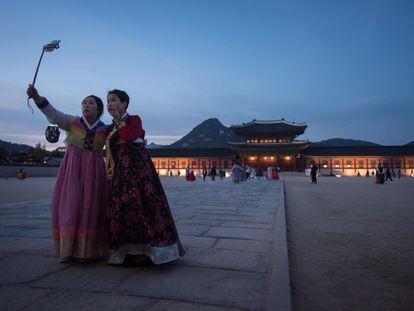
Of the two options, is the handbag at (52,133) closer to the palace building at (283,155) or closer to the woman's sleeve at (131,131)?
the woman's sleeve at (131,131)

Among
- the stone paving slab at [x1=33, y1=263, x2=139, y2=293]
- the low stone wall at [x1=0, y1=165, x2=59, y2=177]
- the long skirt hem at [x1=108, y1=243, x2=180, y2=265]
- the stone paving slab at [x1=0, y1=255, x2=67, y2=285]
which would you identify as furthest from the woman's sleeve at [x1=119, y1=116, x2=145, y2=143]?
the low stone wall at [x1=0, y1=165, x2=59, y2=177]

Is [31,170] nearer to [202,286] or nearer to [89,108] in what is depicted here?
[89,108]

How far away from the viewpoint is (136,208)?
2674mm

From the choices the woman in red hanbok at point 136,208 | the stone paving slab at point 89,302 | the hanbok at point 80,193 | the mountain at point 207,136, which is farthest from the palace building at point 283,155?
the mountain at point 207,136

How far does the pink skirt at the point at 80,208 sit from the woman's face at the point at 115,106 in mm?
405

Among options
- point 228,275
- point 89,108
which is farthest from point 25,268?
point 228,275

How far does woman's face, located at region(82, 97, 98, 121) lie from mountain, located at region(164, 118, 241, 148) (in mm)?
108186

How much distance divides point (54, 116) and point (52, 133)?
173 millimetres

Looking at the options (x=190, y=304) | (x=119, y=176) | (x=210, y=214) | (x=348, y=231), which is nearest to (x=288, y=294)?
(x=190, y=304)

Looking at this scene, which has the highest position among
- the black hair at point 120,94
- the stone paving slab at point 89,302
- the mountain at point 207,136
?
the mountain at point 207,136

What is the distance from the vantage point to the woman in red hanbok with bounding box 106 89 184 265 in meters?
2.66

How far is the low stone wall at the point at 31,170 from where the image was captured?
102 feet

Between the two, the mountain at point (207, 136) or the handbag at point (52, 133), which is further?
the mountain at point (207, 136)

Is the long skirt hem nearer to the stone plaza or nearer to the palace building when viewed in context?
the stone plaza
